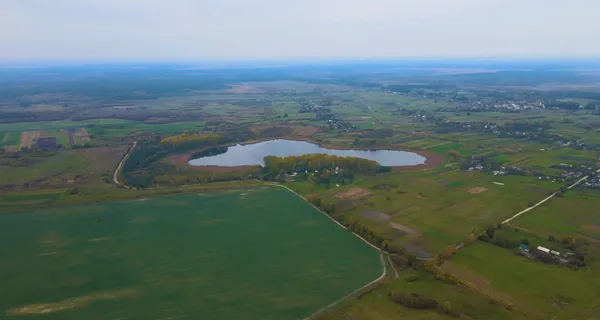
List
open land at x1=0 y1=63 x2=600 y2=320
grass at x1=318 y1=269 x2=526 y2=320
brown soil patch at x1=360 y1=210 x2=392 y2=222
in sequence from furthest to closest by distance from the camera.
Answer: brown soil patch at x1=360 y1=210 x2=392 y2=222 → open land at x1=0 y1=63 x2=600 y2=320 → grass at x1=318 y1=269 x2=526 y2=320

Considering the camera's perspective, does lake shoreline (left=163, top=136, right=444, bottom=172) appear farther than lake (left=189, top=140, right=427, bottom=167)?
No

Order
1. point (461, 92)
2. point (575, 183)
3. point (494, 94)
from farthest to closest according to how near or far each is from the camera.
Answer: point (461, 92)
point (494, 94)
point (575, 183)

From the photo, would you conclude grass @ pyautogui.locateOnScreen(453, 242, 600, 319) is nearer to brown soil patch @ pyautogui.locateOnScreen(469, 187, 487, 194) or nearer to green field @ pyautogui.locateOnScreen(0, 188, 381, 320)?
green field @ pyautogui.locateOnScreen(0, 188, 381, 320)

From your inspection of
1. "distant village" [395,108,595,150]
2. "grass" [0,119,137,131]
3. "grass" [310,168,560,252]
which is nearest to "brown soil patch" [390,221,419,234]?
"grass" [310,168,560,252]

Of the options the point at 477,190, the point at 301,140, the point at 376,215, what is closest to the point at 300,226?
the point at 376,215

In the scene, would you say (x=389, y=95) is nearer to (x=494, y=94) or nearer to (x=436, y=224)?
(x=494, y=94)

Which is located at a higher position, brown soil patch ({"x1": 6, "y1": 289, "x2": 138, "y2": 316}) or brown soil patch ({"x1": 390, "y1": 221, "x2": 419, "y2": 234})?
brown soil patch ({"x1": 390, "y1": 221, "x2": 419, "y2": 234})

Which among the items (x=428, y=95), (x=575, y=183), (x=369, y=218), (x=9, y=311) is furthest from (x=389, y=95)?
(x=9, y=311)

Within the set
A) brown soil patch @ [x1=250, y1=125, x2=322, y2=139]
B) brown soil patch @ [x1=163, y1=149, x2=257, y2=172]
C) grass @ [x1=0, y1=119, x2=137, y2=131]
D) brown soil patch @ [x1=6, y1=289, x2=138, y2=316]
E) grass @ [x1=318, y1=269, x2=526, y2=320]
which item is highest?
grass @ [x1=0, y1=119, x2=137, y2=131]
